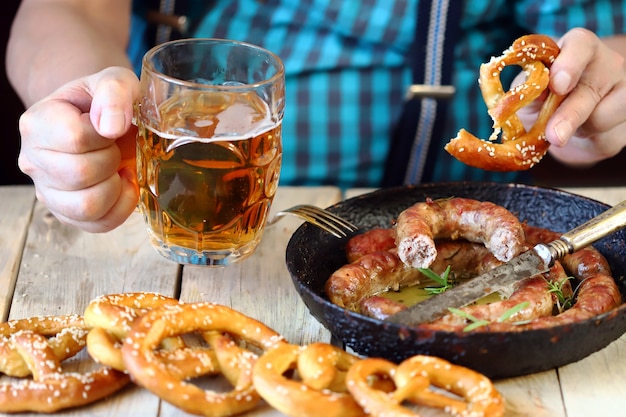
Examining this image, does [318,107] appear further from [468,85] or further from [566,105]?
[566,105]

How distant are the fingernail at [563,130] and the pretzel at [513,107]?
5 centimetres

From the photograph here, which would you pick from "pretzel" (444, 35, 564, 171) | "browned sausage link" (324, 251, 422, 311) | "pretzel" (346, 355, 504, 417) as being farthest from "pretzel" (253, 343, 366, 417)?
"pretzel" (444, 35, 564, 171)

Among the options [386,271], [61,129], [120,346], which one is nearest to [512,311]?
[386,271]

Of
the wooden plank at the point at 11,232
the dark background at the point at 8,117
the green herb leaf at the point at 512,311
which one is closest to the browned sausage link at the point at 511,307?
the green herb leaf at the point at 512,311

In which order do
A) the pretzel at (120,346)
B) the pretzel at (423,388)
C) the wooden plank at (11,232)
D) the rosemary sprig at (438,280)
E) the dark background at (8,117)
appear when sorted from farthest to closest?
the dark background at (8,117) < the wooden plank at (11,232) < the rosemary sprig at (438,280) < the pretzel at (120,346) < the pretzel at (423,388)

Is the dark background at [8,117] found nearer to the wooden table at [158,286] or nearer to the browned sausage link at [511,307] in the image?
the wooden table at [158,286]

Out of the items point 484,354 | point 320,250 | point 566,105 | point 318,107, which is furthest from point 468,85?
point 484,354

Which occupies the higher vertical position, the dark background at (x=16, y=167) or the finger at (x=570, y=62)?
the finger at (x=570, y=62)

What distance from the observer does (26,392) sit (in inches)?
48.9

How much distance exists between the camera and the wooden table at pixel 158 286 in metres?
1.31

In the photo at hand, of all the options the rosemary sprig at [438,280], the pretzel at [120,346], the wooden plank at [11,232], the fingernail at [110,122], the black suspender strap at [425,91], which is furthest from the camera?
the black suspender strap at [425,91]

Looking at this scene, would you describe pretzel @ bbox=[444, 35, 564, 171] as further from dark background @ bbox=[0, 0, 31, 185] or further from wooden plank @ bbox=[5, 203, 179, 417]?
dark background @ bbox=[0, 0, 31, 185]

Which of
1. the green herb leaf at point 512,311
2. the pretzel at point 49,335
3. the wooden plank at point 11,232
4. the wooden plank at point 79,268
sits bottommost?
the wooden plank at point 11,232

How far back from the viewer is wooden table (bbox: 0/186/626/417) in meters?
1.31
